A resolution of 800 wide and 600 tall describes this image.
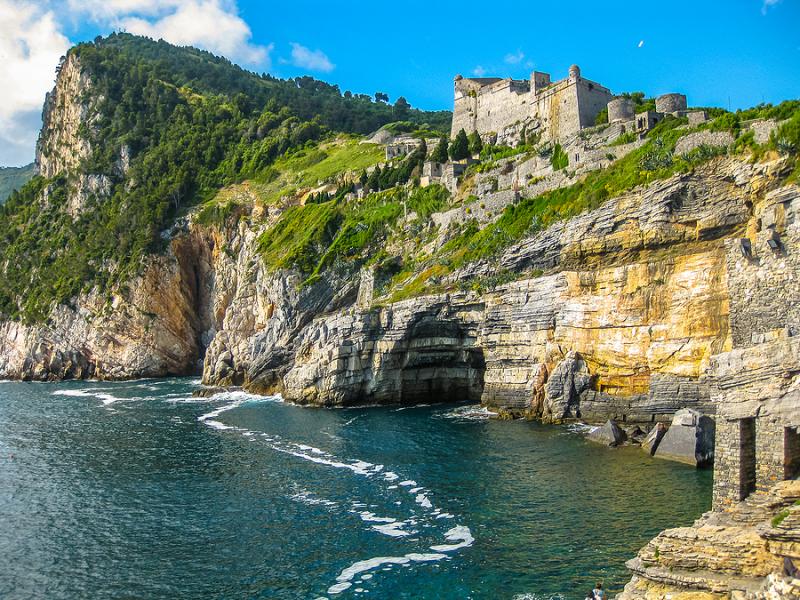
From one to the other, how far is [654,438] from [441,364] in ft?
99.3

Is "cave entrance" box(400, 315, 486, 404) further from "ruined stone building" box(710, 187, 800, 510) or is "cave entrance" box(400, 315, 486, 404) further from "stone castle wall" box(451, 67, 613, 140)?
"ruined stone building" box(710, 187, 800, 510)

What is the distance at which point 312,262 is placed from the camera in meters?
91.4

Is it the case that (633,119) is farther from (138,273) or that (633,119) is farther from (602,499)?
(138,273)

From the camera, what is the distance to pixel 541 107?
88.0 meters

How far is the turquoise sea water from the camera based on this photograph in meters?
26.2

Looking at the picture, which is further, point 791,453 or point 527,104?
point 527,104

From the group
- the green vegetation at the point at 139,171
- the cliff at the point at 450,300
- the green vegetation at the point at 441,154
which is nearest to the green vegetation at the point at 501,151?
the cliff at the point at 450,300

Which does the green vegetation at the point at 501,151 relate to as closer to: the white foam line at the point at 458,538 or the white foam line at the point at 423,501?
the white foam line at the point at 423,501

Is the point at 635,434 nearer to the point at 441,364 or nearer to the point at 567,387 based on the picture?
the point at 567,387

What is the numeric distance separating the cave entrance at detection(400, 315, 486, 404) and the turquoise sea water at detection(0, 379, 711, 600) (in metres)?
11.7

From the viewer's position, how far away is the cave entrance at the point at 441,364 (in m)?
67.3

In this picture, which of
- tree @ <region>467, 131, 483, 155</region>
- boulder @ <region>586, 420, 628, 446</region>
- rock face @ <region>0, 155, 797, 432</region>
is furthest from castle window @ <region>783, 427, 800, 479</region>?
tree @ <region>467, 131, 483, 155</region>

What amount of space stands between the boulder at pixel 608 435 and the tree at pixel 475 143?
56302 millimetres

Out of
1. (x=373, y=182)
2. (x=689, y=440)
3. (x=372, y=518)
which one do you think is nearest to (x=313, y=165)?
(x=373, y=182)
